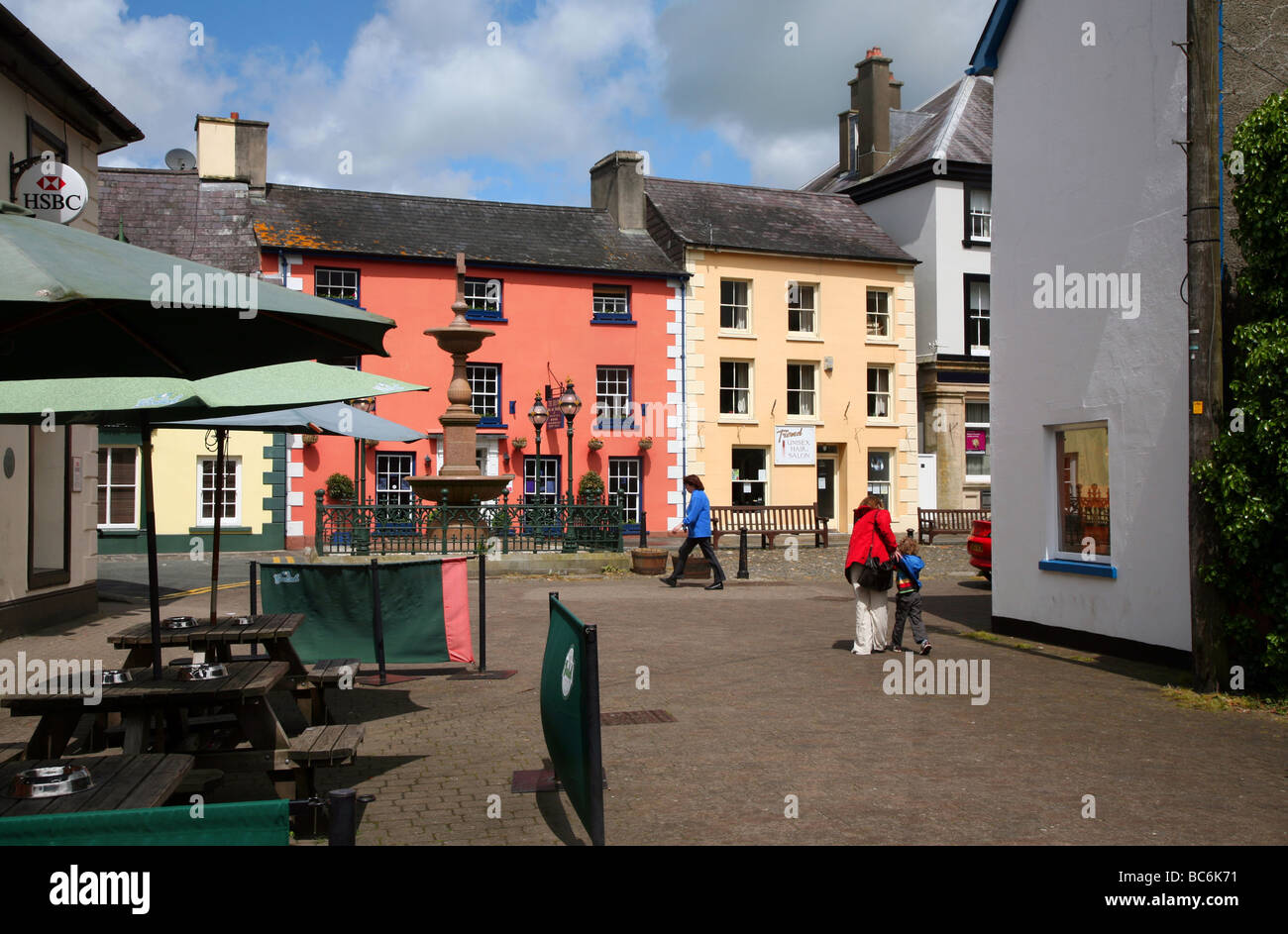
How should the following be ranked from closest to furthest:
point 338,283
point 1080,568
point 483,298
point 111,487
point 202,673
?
1. point 202,673
2. point 1080,568
3. point 111,487
4. point 338,283
5. point 483,298

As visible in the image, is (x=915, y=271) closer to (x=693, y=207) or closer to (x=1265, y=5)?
(x=693, y=207)

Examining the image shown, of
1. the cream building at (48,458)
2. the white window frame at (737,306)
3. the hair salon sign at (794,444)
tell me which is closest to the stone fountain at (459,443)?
the cream building at (48,458)

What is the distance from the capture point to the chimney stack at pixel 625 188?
34.4m

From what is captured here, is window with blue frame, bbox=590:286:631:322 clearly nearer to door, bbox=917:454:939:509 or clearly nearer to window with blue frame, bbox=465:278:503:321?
window with blue frame, bbox=465:278:503:321

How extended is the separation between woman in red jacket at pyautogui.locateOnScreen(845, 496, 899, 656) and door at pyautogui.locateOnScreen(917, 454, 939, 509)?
24086 mm

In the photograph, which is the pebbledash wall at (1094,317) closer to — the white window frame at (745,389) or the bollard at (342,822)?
the bollard at (342,822)

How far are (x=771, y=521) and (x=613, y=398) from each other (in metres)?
5.94

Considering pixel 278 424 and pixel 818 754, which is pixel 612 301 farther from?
pixel 818 754

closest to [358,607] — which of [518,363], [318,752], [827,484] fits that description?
[318,752]

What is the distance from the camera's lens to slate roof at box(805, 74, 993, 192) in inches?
1384

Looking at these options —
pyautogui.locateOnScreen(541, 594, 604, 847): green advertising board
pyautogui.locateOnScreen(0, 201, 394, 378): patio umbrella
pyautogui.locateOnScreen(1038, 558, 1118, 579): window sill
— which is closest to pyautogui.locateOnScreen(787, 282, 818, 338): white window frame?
pyautogui.locateOnScreen(1038, 558, 1118, 579): window sill

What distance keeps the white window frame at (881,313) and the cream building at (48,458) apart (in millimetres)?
23694

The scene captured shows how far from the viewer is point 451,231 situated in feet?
105
